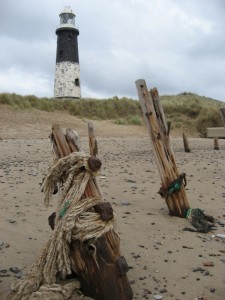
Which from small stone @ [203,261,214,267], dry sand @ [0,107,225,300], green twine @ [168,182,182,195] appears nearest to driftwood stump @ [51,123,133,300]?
dry sand @ [0,107,225,300]

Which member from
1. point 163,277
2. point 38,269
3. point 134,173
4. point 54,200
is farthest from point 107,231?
point 134,173

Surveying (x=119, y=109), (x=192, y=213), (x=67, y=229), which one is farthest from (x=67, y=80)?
(x=67, y=229)

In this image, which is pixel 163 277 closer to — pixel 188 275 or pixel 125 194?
pixel 188 275

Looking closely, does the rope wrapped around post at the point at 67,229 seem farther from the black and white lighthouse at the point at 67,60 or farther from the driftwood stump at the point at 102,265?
the black and white lighthouse at the point at 67,60

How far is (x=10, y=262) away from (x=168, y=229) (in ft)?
7.02

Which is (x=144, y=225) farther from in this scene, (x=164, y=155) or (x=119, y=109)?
(x=119, y=109)

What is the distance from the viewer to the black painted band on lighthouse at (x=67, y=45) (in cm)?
3619

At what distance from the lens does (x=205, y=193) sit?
714 cm

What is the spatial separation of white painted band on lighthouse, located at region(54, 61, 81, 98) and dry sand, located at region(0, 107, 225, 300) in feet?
80.6

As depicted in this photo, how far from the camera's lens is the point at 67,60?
117ft

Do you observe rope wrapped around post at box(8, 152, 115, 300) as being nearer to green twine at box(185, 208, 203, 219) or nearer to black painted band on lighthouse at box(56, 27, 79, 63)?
green twine at box(185, 208, 203, 219)

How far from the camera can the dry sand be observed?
146 inches

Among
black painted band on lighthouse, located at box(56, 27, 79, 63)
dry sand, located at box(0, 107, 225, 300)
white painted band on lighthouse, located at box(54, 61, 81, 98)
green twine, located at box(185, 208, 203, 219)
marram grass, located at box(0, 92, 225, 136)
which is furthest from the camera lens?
black painted band on lighthouse, located at box(56, 27, 79, 63)

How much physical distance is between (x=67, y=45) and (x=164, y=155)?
3290 cm
